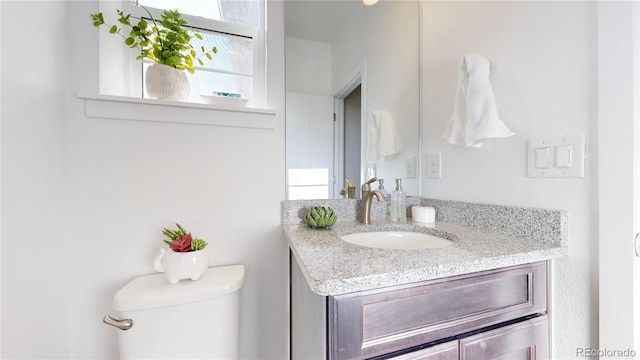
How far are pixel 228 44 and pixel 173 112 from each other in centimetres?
42

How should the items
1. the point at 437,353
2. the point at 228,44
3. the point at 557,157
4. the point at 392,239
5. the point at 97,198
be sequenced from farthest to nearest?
the point at 228,44 < the point at 392,239 < the point at 97,198 < the point at 557,157 < the point at 437,353

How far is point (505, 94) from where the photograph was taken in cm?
87

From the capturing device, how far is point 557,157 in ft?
2.35

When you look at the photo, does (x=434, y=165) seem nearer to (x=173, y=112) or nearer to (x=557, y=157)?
(x=557, y=157)

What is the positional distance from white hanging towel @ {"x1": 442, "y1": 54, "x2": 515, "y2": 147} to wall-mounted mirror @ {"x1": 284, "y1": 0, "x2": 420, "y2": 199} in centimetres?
35

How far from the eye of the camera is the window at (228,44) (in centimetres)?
104

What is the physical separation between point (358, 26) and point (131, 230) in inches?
53.1

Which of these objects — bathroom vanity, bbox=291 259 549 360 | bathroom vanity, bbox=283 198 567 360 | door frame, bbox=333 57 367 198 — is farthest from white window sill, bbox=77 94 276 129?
bathroom vanity, bbox=291 259 549 360

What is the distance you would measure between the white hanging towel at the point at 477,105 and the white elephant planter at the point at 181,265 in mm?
1048

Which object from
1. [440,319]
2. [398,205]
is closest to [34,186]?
[440,319]

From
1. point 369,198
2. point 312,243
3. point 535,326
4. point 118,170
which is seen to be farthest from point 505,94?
point 118,170

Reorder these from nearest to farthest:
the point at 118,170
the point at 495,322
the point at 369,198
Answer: the point at 495,322 → the point at 118,170 → the point at 369,198

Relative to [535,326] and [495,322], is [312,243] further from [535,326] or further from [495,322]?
[535,326]

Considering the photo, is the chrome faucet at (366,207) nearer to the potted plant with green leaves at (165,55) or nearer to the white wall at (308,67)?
the white wall at (308,67)
